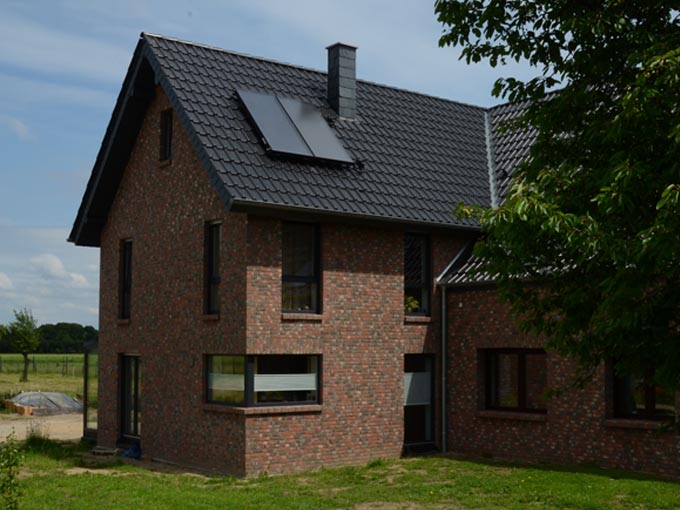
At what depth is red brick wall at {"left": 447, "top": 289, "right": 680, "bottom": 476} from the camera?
15.8 meters

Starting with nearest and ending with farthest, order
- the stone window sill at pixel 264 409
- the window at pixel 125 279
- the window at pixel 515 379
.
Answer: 1. the stone window sill at pixel 264 409
2. the window at pixel 515 379
3. the window at pixel 125 279

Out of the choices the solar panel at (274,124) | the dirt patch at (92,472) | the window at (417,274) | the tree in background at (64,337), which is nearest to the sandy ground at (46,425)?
the dirt patch at (92,472)

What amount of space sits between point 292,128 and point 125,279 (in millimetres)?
6043

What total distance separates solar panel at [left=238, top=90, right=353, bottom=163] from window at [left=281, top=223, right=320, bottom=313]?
5.03 feet

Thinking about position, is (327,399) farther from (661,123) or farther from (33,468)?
(661,123)

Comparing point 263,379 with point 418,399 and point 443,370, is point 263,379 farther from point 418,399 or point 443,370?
point 443,370

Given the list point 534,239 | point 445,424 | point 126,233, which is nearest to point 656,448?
point 445,424

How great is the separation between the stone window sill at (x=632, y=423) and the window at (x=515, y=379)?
1587 mm

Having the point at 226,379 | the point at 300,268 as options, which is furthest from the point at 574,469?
the point at 226,379

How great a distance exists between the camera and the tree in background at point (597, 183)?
7477mm

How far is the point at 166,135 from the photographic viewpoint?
64.0ft

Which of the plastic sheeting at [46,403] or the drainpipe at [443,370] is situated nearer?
the drainpipe at [443,370]

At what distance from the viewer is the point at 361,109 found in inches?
822

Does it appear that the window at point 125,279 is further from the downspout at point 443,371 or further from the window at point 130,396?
the downspout at point 443,371
